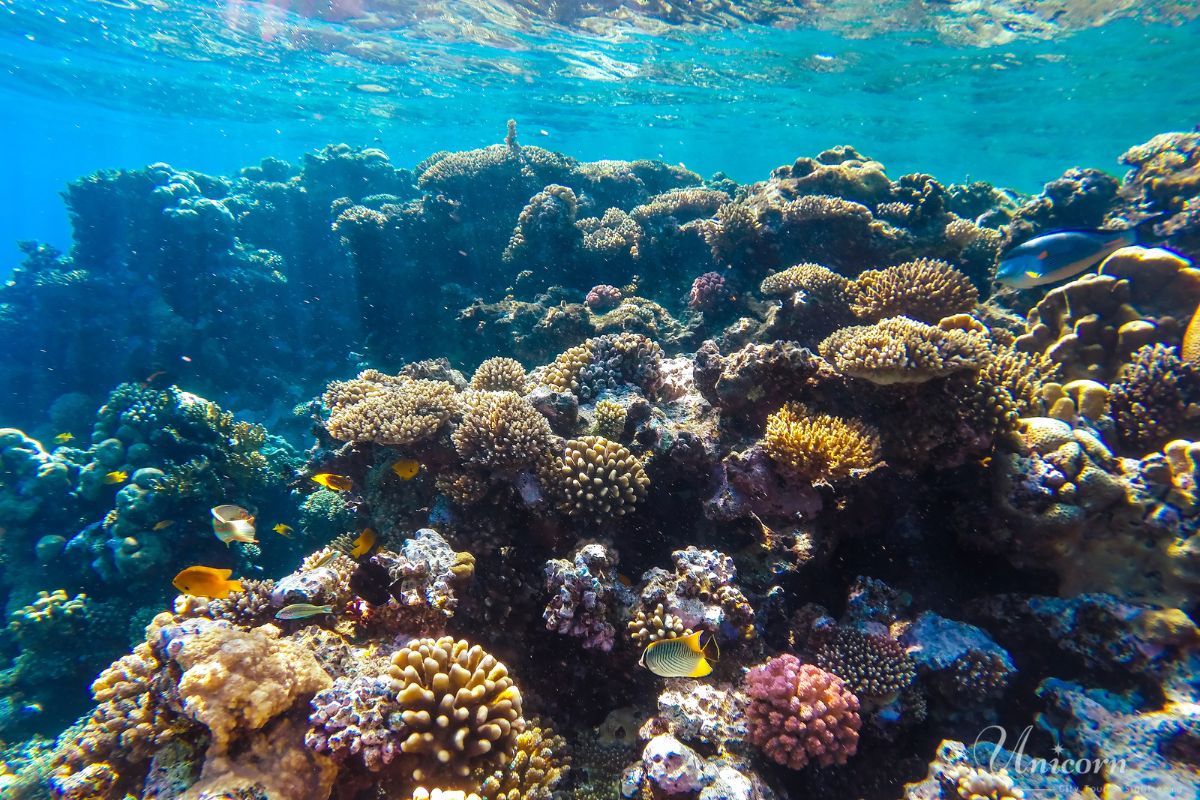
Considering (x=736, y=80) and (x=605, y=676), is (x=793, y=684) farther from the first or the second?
(x=736, y=80)

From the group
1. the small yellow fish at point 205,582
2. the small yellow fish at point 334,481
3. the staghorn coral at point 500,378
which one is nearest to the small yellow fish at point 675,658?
the small yellow fish at point 205,582

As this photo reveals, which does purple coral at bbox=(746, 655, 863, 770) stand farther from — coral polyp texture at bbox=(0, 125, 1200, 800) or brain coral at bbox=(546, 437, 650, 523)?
brain coral at bbox=(546, 437, 650, 523)

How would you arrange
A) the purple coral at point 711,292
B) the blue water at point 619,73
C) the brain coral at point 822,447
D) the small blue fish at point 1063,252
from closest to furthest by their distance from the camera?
the brain coral at point 822,447
the small blue fish at point 1063,252
the purple coral at point 711,292
the blue water at point 619,73

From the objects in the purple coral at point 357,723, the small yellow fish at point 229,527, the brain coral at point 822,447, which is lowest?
the small yellow fish at point 229,527

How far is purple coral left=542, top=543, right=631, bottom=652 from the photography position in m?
4.08

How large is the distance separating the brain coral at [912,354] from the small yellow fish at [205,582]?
18.5ft

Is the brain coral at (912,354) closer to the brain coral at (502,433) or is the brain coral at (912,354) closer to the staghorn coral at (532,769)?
the brain coral at (502,433)

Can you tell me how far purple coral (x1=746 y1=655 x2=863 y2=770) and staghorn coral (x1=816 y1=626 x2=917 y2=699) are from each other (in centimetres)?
24

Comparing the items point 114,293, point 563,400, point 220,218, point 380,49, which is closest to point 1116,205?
point 563,400

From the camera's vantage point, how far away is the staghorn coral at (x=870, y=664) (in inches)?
157

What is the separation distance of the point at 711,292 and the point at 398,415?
219 inches

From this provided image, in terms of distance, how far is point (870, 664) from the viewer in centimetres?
403

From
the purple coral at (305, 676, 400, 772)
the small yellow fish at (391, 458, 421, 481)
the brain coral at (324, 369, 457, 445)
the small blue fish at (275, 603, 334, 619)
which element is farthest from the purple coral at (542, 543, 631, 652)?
the brain coral at (324, 369, 457, 445)

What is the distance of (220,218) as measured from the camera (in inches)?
627
